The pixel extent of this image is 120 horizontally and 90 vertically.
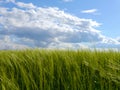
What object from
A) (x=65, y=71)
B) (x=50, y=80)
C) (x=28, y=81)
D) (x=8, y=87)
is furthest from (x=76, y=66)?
(x=8, y=87)

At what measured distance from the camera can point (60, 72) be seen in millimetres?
3721

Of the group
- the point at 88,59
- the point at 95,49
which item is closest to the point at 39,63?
the point at 88,59

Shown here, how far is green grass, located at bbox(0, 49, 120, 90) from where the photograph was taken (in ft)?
11.5

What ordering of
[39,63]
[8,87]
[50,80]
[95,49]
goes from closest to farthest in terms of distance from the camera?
[8,87] < [50,80] < [39,63] < [95,49]

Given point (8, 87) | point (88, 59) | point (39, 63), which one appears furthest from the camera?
point (88, 59)

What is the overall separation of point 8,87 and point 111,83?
125cm

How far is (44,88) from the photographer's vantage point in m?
3.44

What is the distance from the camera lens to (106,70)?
3902mm

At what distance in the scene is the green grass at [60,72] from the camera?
3502mm

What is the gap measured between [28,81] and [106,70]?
3.57 ft

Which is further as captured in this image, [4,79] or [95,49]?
[95,49]

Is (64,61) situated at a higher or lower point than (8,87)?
higher

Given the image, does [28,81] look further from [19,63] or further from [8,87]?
[19,63]

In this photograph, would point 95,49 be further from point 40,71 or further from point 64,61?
point 40,71
